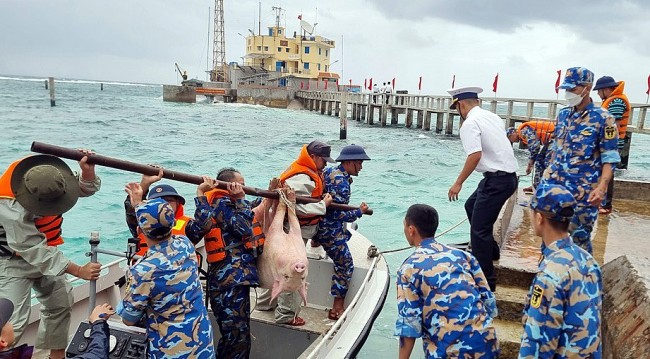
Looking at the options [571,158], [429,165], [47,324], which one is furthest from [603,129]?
[429,165]

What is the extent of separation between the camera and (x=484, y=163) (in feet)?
13.1

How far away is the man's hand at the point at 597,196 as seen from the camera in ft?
11.8

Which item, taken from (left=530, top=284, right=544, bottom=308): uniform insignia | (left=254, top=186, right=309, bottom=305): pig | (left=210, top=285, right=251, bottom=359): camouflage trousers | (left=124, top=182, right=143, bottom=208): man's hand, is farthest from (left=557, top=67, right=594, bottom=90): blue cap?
(left=124, top=182, right=143, bottom=208): man's hand

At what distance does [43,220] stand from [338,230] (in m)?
2.50

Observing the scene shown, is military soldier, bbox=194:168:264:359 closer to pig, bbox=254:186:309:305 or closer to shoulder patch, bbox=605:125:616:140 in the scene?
pig, bbox=254:186:309:305

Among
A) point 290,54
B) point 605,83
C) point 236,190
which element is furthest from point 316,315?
point 290,54

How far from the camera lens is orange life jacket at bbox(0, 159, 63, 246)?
11.6ft

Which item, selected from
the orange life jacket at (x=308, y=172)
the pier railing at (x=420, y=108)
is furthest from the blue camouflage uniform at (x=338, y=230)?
the pier railing at (x=420, y=108)

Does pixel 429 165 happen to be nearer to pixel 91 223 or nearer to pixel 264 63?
pixel 91 223

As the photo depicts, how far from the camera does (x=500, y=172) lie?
400cm

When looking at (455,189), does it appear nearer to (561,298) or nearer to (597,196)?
(597,196)

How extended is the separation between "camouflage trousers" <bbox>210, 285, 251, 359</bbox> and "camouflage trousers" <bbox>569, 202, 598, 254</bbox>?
2.55 metres

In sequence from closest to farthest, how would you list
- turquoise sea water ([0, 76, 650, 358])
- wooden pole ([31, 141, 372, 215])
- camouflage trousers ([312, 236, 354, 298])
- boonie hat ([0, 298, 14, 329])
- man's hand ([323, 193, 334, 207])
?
1. boonie hat ([0, 298, 14, 329])
2. wooden pole ([31, 141, 372, 215])
3. man's hand ([323, 193, 334, 207])
4. camouflage trousers ([312, 236, 354, 298])
5. turquoise sea water ([0, 76, 650, 358])

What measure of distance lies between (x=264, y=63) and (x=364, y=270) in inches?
2515
